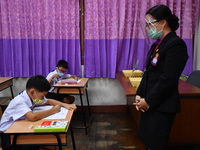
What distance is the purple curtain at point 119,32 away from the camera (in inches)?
112

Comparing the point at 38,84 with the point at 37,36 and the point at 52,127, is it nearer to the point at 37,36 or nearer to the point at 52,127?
the point at 52,127

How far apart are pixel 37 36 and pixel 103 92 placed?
1.63 m

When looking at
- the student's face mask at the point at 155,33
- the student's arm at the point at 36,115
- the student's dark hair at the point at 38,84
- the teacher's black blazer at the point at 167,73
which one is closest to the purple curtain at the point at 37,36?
the student's dark hair at the point at 38,84

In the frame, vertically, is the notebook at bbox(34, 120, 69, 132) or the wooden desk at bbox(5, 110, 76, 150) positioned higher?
the notebook at bbox(34, 120, 69, 132)

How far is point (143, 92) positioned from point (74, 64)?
1.91 meters

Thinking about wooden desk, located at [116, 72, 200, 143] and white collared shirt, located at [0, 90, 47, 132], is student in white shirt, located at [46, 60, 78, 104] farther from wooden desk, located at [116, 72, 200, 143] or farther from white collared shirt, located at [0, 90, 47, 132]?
wooden desk, located at [116, 72, 200, 143]

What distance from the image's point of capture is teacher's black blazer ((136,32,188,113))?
41.5 inches

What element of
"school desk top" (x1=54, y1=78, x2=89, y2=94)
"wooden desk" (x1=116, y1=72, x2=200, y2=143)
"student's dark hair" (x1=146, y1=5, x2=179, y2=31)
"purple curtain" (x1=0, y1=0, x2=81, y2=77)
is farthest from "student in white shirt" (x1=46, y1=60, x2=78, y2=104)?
"student's dark hair" (x1=146, y1=5, x2=179, y2=31)

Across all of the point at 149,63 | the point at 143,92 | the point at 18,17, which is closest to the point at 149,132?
the point at 143,92

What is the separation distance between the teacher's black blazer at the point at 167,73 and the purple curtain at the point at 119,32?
5.90 ft

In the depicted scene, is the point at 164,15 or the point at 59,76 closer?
the point at 164,15

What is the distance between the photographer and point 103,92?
3.25 m

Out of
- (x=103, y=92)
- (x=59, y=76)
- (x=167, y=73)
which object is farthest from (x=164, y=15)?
(x=103, y=92)

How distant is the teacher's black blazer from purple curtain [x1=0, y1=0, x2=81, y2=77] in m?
2.05
